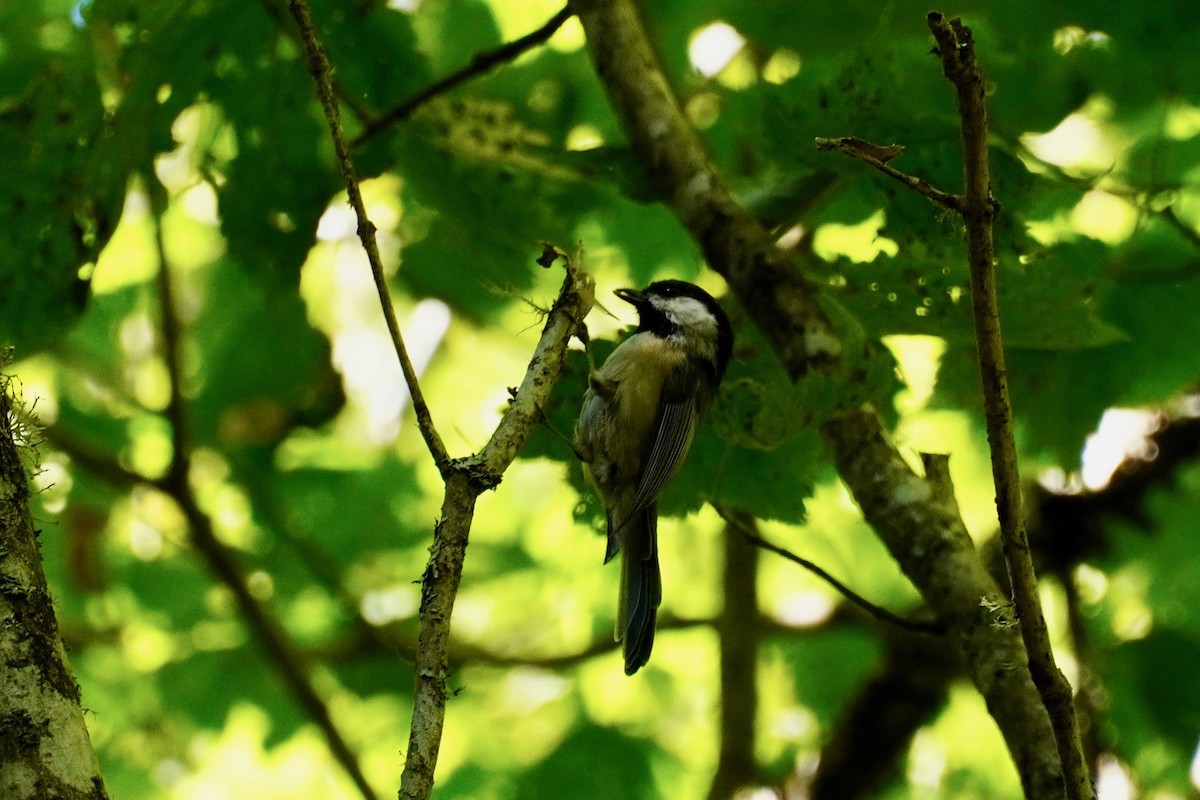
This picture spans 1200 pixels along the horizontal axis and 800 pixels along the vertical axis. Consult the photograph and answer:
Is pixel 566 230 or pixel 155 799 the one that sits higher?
pixel 566 230

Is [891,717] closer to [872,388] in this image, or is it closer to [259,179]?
[872,388]

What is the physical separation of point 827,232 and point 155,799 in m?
3.37

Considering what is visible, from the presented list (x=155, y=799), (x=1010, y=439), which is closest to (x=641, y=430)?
(x=1010, y=439)

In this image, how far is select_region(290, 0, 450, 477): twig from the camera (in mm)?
1741

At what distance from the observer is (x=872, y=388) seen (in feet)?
7.57

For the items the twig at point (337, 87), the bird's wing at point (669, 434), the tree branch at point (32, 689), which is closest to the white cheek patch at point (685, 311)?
the bird's wing at point (669, 434)

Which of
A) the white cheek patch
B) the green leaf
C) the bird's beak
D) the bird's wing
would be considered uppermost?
the bird's beak

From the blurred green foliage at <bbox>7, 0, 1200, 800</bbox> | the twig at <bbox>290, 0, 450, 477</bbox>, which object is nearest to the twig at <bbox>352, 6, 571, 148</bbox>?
the blurred green foliage at <bbox>7, 0, 1200, 800</bbox>

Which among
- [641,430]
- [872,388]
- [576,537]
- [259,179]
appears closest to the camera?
[872,388]

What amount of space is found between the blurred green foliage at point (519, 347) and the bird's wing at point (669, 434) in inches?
11.4

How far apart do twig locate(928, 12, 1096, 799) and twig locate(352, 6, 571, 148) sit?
1.45 meters

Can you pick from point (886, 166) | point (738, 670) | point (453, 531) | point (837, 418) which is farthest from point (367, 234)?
point (738, 670)

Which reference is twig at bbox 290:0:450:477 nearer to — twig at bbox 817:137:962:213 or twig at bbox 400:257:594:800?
twig at bbox 400:257:594:800

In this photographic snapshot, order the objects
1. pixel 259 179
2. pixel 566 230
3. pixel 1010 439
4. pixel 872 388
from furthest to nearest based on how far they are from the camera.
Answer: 1. pixel 566 230
2. pixel 259 179
3. pixel 872 388
4. pixel 1010 439
